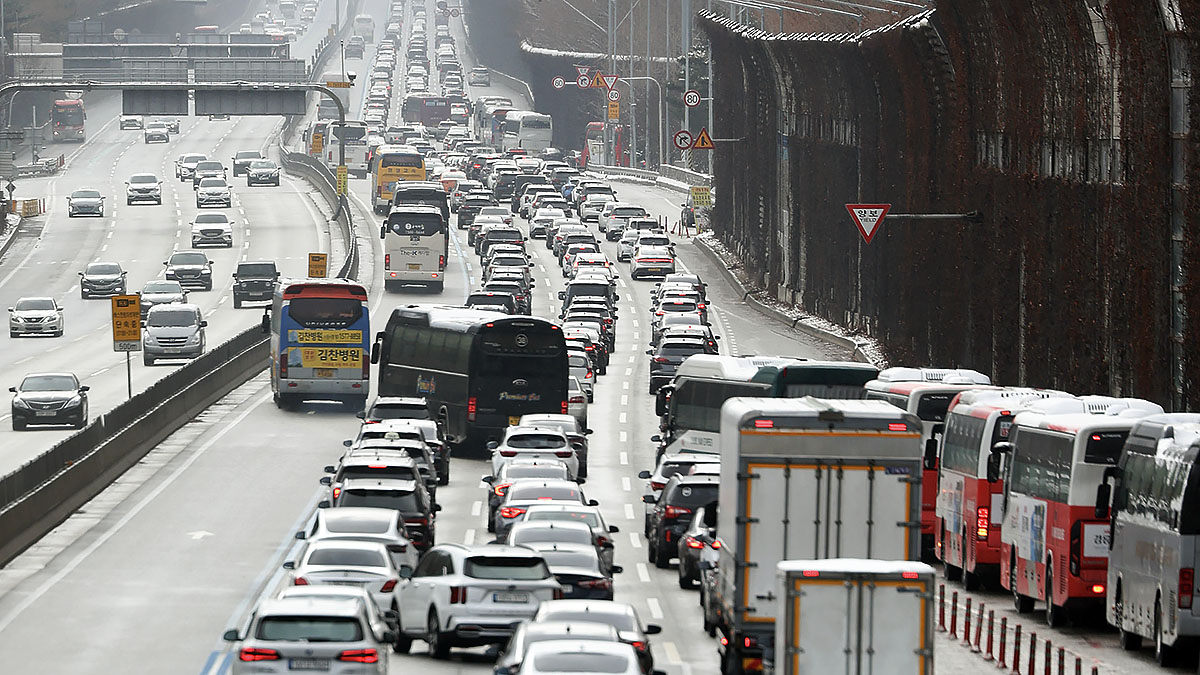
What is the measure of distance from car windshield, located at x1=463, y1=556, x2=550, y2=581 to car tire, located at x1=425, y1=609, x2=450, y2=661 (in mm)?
689

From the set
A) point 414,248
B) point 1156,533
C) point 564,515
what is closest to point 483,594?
point 564,515

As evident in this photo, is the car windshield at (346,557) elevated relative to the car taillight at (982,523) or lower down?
elevated

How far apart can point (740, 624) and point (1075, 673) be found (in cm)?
363

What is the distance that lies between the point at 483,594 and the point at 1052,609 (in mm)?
7977

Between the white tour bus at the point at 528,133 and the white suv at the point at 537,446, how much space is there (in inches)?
4934

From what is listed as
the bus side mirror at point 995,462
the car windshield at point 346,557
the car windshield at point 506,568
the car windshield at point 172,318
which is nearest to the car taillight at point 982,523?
the bus side mirror at point 995,462

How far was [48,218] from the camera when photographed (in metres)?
119

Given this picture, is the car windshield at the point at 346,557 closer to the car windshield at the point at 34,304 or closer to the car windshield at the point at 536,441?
the car windshield at the point at 536,441

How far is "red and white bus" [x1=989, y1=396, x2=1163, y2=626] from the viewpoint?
90.3 feet

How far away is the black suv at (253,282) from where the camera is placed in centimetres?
8481

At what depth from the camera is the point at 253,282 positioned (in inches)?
3344

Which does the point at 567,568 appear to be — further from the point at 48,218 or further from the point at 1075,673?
the point at 48,218

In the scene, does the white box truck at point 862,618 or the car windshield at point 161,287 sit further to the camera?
the car windshield at point 161,287

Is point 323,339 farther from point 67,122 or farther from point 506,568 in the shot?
point 67,122
